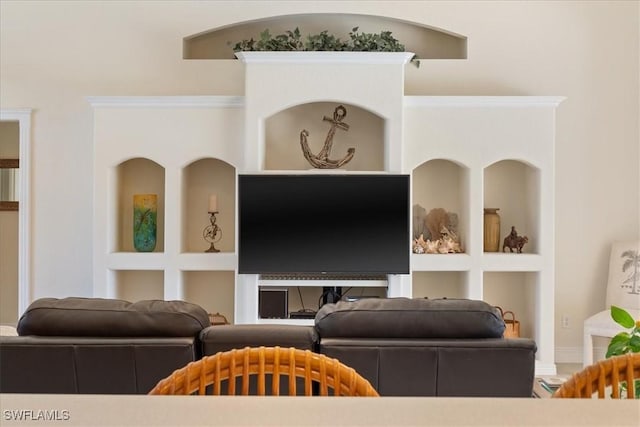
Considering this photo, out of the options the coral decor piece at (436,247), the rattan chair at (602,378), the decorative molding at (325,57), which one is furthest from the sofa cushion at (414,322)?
the decorative molding at (325,57)

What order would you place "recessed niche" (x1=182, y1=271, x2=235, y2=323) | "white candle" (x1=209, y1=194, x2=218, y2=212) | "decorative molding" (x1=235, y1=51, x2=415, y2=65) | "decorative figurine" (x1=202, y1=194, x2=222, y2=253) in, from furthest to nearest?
Answer: "recessed niche" (x1=182, y1=271, x2=235, y2=323) → "decorative figurine" (x1=202, y1=194, x2=222, y2=253) → "white candle" (x1=209, y1=194, x2=218, y2=212) → "decorative molding" (x1=235, y1=51, x2=415, y2=65)

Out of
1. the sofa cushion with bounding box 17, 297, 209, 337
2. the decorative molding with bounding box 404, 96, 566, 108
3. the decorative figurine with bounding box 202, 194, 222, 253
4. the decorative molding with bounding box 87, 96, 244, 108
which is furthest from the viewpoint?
the decorative figurine with bounding box 202, 194, 222, 253

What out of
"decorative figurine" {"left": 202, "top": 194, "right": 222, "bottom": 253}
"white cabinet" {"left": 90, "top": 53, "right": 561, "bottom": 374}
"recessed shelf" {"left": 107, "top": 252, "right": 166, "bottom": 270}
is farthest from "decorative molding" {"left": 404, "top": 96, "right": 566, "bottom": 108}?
"recessed shelf" {"left": 107, "top": 252, "right": 166, "bottom": 270}

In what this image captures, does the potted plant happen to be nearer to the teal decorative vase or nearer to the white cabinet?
the white cabinet

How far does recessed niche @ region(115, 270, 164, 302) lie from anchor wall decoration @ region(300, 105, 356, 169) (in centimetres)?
177

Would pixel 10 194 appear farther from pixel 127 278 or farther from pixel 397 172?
pixel 397 172

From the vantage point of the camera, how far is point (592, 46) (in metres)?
5.57

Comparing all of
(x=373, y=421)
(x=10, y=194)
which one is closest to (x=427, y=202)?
(x=10, y=194)

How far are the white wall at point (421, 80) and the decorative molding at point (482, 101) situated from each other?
0.43 metres

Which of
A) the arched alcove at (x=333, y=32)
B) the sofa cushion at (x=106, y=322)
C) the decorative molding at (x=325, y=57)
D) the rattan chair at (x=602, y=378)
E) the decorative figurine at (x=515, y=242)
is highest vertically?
the arched alcove at (x=333, y=32)

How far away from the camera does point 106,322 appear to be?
7.30 ft

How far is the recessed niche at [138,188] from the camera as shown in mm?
5711

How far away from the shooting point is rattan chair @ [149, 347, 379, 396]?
97cm

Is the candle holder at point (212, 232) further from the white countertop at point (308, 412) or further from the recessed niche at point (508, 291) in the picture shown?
the white countertop at point (308, 412)
